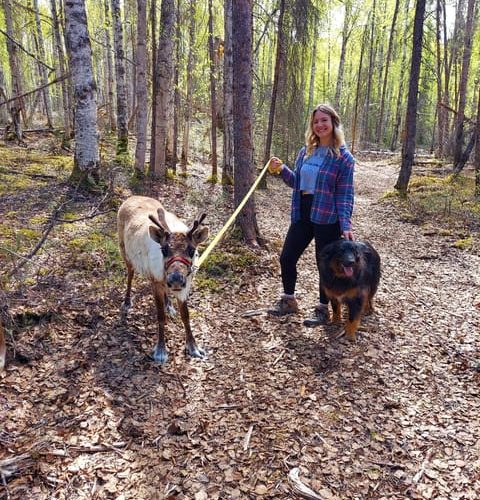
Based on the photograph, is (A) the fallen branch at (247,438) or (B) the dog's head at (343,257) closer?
(A) the fallen branch at (247,438)

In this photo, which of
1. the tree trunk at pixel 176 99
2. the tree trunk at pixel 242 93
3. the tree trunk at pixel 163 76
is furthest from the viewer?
the tree trunk at pixel 176 99

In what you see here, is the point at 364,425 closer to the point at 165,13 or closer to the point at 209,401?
the point at 209,401

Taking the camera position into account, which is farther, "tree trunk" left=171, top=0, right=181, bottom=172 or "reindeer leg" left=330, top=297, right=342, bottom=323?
"tree trunk" left=171, top=0, right=181, bottom=172

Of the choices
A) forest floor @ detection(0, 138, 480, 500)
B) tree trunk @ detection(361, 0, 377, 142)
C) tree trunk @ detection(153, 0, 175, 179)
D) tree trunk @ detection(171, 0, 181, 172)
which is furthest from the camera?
tree trunk @ detection(361, 0, 377, 142)

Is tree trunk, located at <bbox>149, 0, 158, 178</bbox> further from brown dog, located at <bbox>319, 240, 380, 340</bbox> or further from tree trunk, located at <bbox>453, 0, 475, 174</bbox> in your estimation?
tree trunk, located at <bbox>453, 0, 475, 174</bbox>

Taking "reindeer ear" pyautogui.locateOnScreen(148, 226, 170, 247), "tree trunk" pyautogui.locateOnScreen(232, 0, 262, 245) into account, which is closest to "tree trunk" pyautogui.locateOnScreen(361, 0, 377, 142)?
"tree trunk" pyautogui.locateOnScreen(232, 0, 262, 245)

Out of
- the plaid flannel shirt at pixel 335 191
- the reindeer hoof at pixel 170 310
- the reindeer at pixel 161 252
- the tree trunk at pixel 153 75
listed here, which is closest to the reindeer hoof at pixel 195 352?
the reindeer at pixel 161 252

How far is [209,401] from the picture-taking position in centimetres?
349

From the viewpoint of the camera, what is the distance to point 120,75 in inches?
491

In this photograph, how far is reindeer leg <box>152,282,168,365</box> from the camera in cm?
395

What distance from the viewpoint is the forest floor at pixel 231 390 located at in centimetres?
272

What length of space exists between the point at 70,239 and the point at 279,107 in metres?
7.81

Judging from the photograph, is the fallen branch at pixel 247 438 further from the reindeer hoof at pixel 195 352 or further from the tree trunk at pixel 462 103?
the tree trunk at pixel 462 103

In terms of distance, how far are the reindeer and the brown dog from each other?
139 centimetres
